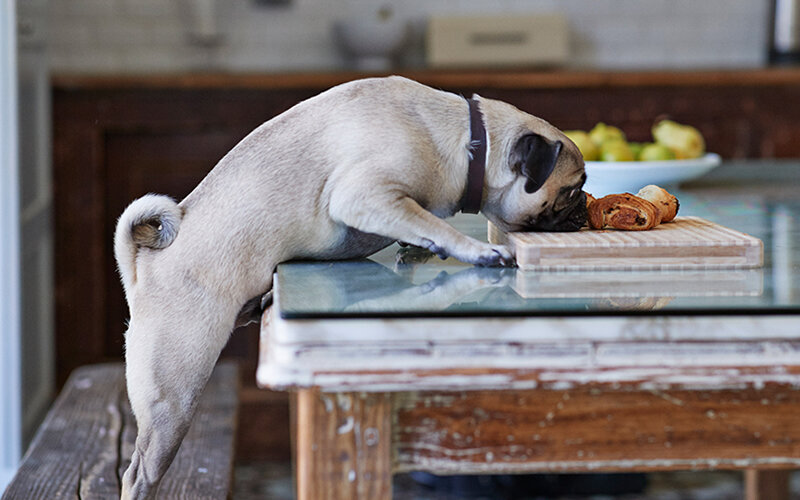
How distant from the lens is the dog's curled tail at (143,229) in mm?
1012

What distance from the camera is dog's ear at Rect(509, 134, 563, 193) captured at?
3.51 feet

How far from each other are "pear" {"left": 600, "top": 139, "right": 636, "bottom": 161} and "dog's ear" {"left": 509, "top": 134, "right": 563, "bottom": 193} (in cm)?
71

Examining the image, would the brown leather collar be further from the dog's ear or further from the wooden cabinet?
the wooden cabinet

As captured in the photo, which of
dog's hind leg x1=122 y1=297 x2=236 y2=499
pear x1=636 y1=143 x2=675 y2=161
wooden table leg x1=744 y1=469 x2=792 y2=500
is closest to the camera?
dog's hind leg x1=122 y1=297 x2=236 y2=499

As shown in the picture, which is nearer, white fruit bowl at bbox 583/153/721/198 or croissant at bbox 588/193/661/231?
croissant at bbox 588/193/661/231

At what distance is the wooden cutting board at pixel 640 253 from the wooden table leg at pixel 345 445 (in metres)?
0.30

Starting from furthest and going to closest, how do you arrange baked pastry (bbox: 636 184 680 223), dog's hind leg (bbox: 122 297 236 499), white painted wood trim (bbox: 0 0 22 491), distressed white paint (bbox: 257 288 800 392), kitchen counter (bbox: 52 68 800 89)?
kitchen counter (bbox: 52 68 800 89)
white painted wood trim (bbox: 0 0 22 491)
baked pastry (bbox: 636 184 680 223)
dog's hind leg (bbox: 122 297 236 499)
distressed white paint (bbox: 257 288 800 392)

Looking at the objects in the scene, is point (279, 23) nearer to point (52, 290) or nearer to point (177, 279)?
Answer: point (52, 290)

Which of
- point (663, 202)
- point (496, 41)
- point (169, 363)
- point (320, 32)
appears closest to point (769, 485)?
point (663, 202)

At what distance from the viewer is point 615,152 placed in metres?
1.78

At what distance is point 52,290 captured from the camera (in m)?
3.24

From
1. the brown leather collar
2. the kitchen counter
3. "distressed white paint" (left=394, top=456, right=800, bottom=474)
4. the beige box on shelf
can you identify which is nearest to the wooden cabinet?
the kitchen counter

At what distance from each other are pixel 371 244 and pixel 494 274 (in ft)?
0.58

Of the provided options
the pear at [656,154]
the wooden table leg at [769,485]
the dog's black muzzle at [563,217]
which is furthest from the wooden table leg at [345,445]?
the wooden table leg at [769,485]
